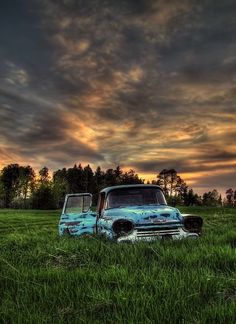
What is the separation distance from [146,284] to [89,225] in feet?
23.9

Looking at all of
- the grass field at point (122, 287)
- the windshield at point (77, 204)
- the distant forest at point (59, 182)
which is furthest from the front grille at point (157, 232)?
the distant forest at point (59, 182)

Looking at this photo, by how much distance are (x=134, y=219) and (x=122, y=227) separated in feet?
0.99

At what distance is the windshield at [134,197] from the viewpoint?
1120 cm

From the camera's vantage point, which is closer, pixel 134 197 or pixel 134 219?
pixel 134 219

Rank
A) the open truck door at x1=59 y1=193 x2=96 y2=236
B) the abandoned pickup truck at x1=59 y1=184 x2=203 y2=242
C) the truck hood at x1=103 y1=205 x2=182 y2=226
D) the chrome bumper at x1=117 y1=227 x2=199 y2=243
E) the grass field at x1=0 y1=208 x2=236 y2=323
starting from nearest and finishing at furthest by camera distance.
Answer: the grass field at x1=0 y1=208 x2=236 y2=323
the chrome bumper at x1=117 y1=227 x2=199 y2=243
the abandoned pickup truck at x1=59 y1=184 x2=203 y2=242
the truck hood at x1=103 y1=205 x2=182 y2=226
the open truck door at x1=59 y1=193 x2=96 y2=236

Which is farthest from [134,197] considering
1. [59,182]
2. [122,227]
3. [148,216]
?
[59,182]

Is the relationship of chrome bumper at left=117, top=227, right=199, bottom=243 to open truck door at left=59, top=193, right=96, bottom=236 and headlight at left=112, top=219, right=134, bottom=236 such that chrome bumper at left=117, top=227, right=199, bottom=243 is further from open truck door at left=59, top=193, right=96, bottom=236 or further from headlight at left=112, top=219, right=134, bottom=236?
open truck door at left=59, top=193, right=96, bottom=236

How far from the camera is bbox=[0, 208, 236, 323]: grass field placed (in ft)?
14.8

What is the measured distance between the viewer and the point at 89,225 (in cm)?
1266

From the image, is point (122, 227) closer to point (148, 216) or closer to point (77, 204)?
point (148, 216)

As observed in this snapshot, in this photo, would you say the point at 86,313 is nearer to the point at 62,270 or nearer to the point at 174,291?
the point at 174,291

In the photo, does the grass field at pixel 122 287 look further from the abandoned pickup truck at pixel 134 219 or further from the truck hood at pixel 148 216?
the truck hood at pixel 148 216

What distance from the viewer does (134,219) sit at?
31.2 feet

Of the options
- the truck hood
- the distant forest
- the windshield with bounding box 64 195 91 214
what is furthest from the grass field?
the distant forest
